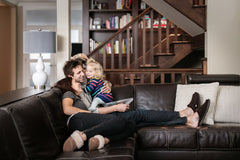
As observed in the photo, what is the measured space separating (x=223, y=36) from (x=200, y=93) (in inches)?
58.4

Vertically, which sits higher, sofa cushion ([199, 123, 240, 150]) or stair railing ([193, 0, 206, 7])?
stair railing ([193, 0, 206, 7])

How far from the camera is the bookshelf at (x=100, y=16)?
632cm

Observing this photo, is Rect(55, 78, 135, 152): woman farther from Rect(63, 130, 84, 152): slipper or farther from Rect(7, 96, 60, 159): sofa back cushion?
Rect(7, 96, 60, 159): sofa back cushion

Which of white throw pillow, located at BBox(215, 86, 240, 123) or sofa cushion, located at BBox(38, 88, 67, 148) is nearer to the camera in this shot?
sofa cushion, located at BBox(38, 88, 67, 148)

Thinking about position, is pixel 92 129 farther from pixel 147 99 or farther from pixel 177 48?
pixel 177 48

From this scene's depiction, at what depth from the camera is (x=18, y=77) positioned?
6988 millimetres

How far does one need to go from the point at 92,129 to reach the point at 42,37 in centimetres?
166

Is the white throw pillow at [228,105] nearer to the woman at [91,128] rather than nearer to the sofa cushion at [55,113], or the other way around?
the woman at [91,128]

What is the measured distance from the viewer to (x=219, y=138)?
2.64 m

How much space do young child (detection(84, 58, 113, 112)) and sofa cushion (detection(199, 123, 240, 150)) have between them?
1023mm

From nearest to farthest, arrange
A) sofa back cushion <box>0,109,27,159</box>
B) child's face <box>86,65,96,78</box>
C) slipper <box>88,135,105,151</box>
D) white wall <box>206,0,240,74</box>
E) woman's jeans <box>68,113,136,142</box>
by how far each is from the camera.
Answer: sofa back cushion <box>0,109,27,159</box>
slipper <box>88,135,105,151</box>
woman's jeans <box>68,113,136,142</box>
child's face <box>86,65,96,78</box>
white wall <box>206,0,240,74</box>

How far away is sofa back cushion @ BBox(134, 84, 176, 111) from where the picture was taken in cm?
333

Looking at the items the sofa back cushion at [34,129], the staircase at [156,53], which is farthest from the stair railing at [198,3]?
the sofa back cushion at [34,129]

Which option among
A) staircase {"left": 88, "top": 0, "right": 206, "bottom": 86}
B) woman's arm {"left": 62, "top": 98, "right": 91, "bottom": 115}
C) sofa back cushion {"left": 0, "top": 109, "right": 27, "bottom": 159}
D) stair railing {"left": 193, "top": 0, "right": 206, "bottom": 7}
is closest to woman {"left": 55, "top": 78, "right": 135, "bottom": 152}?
woman's arm {"left": 62, "top": 98, "right": 91, "bottom": 115}
